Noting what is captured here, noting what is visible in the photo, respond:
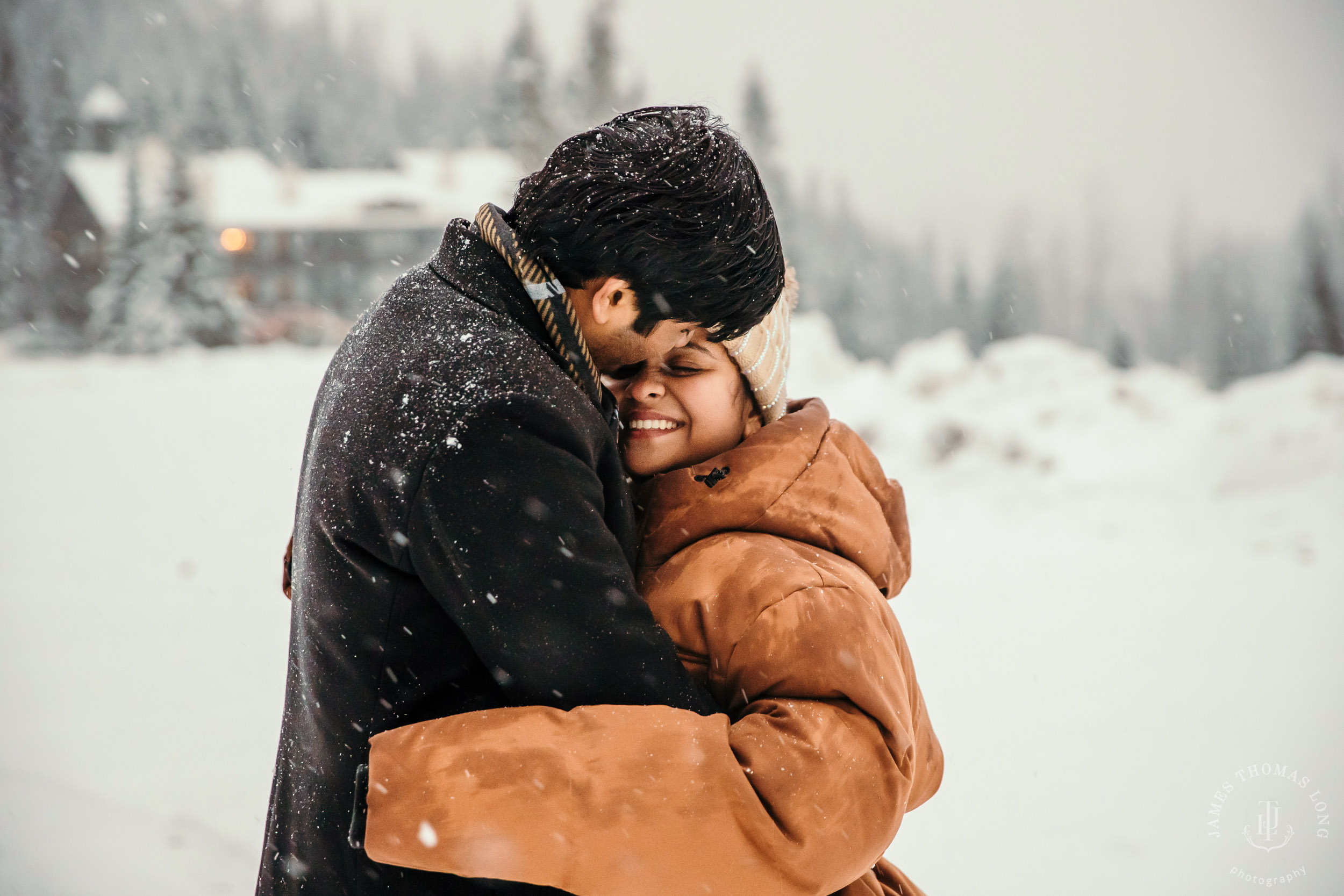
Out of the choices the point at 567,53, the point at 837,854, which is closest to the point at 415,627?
the point at 837,854

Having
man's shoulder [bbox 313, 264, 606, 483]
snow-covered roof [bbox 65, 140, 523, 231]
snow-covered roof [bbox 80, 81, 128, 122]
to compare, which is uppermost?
snow-covered roof [bbox 80, 81, 128, 122]

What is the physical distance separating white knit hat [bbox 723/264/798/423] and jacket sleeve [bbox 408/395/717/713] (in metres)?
0.54

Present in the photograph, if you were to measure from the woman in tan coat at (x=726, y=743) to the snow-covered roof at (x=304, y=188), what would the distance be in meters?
13.8

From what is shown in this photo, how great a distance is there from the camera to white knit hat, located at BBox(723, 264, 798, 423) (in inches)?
64.4

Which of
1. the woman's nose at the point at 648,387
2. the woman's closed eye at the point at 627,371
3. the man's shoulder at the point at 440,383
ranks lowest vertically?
the woman's nose at the point at 648,387

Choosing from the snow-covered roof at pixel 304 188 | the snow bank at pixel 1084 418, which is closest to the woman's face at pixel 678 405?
the snow bank at pixel 1084 418

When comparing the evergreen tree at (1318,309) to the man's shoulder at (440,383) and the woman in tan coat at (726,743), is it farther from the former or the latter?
the man's shoulder at (440,383)

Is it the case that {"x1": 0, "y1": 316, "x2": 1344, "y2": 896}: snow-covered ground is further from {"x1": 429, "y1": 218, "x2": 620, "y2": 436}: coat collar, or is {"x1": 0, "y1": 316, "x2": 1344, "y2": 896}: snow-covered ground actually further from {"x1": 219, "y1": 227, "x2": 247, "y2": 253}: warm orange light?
{"x1": 219, "y1": 227, "x2": 247, "y2": 253}: warm orange light

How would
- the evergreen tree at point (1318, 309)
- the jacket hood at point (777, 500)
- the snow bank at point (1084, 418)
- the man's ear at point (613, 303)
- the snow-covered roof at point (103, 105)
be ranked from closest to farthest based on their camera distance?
1. the man's ear at point (613, 303)
2. the jacket hood at point (777, 500)
3. the snow bank at point (1084, 418)
4. the evergreen tree at point (1318, 309)
5. the snow-covered roof at point (103, 105)

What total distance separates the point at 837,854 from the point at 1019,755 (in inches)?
141

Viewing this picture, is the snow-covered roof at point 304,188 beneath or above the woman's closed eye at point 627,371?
beneath

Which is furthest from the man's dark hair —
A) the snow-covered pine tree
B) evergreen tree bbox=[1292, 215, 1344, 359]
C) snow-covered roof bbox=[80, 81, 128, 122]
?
snow-covered roof bbox=[80, 81, 128, 122]

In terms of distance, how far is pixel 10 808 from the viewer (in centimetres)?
378

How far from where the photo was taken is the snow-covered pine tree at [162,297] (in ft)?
53.7
